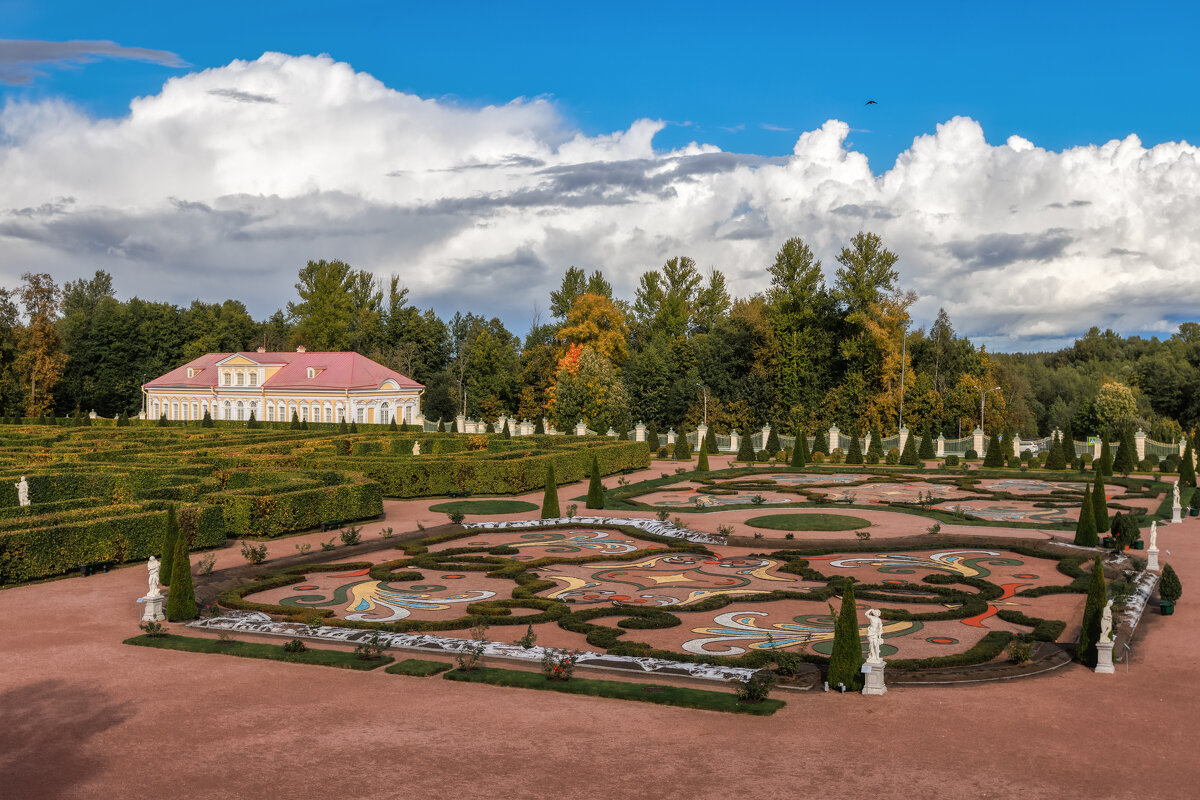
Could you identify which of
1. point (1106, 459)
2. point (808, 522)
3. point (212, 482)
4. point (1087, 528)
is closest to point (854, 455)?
point (1106, 459)

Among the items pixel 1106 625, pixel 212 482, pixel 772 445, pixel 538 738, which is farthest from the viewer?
pixel 772 445

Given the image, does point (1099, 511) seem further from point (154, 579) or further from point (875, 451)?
point (875, 451)

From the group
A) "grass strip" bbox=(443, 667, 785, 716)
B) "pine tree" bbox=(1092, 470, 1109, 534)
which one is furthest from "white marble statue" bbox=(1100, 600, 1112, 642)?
"pine tree" bbox=(1092, 470, 1109, 534)

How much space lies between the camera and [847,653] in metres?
12.8

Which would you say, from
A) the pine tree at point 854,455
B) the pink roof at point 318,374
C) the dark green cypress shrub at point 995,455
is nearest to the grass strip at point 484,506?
the pine tree at point 854,455

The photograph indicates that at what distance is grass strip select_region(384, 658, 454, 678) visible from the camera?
13.7m

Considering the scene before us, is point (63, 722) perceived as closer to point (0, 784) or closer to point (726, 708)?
point (0, 784)

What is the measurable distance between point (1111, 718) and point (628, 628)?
7351 mm

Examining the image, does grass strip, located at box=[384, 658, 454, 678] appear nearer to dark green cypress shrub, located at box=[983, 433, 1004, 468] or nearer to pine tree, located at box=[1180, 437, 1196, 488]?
pine tree, located at box=[1180, 437, 1196, 488]

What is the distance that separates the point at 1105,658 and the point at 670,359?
5999 cm

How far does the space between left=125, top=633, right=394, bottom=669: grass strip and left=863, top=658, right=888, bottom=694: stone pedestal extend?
6960 mm

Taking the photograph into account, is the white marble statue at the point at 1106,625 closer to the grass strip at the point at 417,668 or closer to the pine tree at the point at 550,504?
the grass strip at the point at 417,668

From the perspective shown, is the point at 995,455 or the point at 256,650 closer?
the point at 256,650

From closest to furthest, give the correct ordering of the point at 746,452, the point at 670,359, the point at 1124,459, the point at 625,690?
the point at 625,690 → the point at 1124,459 → the point at 746,452 → the point at 670,359
